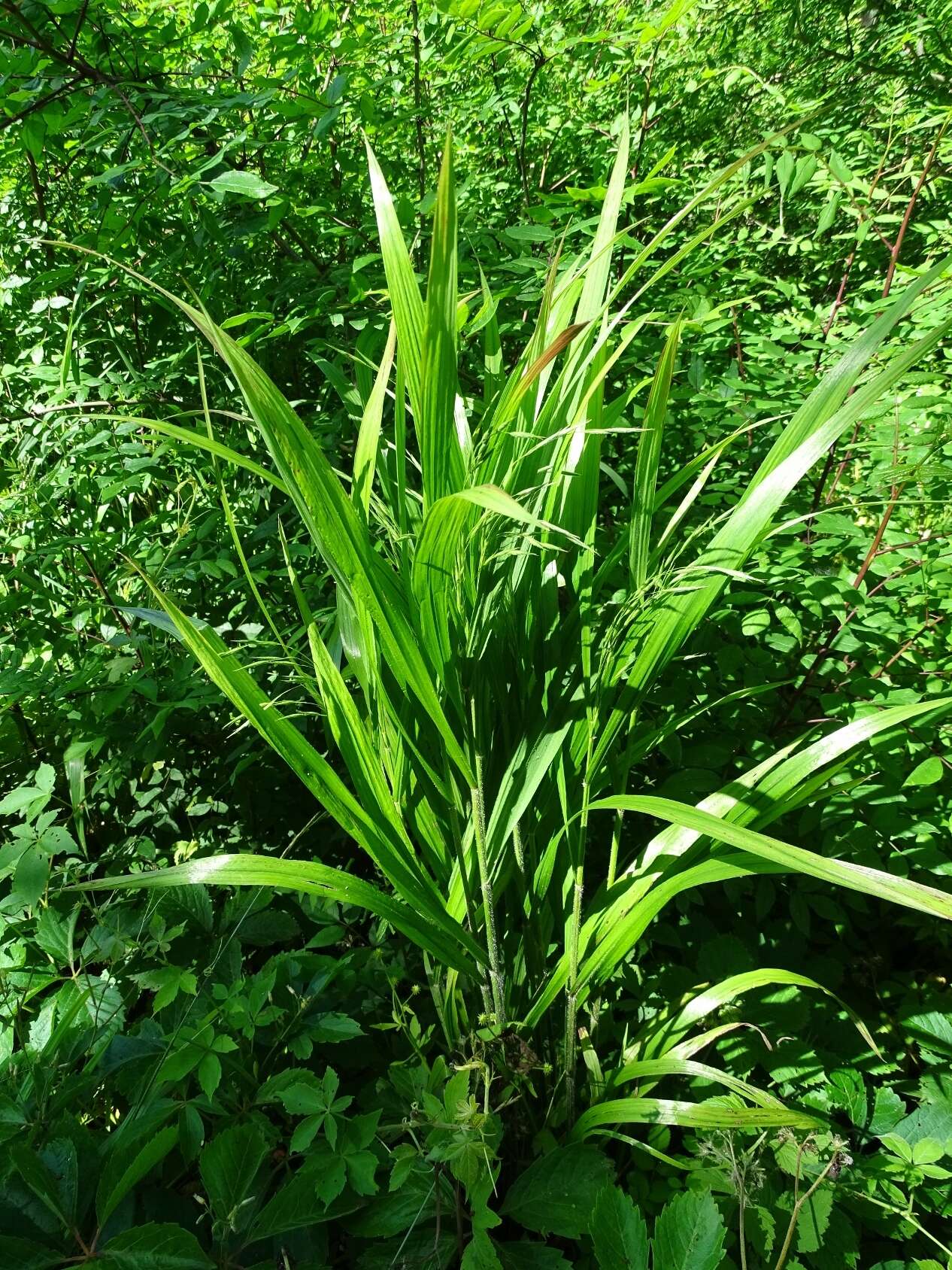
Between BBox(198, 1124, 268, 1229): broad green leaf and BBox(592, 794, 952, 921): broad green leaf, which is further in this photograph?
BBox(198, 1124, 268, 1229): broad green leaf

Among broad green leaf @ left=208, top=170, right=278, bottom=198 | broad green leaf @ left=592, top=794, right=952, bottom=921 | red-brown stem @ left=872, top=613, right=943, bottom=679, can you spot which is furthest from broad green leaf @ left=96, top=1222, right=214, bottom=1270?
broad green leaf @ left=208, top=170, right=278, bottom=198

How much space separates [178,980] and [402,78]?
70.1 inches

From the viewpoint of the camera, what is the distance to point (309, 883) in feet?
2.44

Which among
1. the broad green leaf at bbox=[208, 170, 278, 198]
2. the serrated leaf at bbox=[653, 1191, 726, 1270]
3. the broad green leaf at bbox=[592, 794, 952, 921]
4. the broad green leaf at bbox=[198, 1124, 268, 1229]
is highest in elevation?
the broad green leaf at bbox=[208, 170, 278, 198]

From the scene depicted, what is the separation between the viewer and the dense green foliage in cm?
76

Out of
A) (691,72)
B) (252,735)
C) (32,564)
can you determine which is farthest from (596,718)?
(691,72)

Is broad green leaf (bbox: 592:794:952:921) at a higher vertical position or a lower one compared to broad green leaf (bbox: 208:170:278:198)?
lower

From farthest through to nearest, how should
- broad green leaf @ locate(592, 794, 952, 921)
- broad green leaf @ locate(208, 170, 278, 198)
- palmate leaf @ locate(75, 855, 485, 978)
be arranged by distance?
broad green leaf @ locate(208, 170, 278, 198)
palmate leaf @ locate(75, 855, 485, 978)
broad green leaf @ locate(592, 794, 952, 921)

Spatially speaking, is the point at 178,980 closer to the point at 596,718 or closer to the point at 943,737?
the point at 596,718

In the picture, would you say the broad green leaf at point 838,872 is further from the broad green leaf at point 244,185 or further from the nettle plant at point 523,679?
the broad green leaf at point 244,185

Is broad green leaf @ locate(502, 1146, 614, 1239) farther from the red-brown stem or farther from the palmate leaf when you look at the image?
the red-brown stem

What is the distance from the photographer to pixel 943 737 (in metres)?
1.04

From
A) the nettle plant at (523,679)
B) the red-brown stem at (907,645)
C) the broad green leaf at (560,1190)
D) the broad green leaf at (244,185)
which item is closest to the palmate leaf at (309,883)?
the nettle plant at (523,679)

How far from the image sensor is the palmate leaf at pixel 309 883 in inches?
27.9
